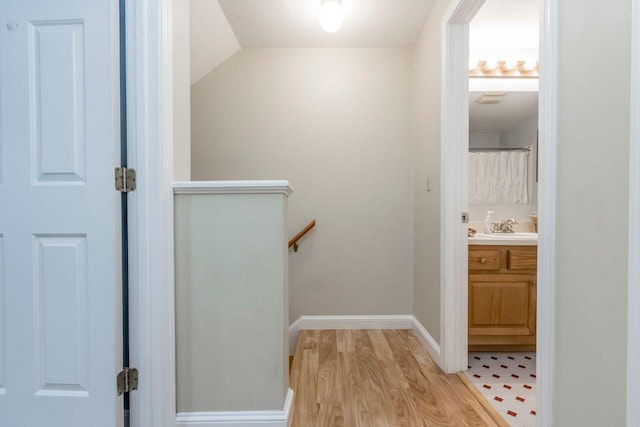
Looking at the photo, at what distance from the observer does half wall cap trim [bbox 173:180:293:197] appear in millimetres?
1427

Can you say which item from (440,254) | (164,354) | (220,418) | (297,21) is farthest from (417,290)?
(297,21)

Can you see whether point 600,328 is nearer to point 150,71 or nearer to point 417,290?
point 150,71

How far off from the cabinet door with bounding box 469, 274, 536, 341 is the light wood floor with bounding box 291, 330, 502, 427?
0.46 meters

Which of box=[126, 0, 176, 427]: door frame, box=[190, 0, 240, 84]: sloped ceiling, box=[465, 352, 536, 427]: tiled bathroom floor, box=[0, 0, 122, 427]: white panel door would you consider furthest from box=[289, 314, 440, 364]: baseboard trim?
box=[190, 0, 240, 84]: sloped ceiling

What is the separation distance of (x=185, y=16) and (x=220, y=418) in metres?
1.81

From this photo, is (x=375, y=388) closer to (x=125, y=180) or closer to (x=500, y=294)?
(x=500, y=294)

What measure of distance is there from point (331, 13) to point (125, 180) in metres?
1.63

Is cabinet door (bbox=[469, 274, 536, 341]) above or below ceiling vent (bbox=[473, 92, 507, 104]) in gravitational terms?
below

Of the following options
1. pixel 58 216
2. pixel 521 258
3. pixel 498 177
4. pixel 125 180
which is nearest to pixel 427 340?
pixel 521 258

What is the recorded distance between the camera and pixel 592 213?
95 cm

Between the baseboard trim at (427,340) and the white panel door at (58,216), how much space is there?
5.91 feet

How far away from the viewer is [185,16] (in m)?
1.60

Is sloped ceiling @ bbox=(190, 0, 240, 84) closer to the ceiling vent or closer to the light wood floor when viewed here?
the ceiling vent

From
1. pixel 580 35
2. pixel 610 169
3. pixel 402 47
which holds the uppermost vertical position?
pixel 402 47
